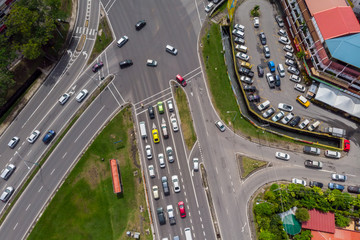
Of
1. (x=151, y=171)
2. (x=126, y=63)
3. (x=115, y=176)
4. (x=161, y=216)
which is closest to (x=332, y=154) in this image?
(x=161, y=216)

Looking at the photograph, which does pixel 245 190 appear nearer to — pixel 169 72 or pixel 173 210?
pixel 173 210

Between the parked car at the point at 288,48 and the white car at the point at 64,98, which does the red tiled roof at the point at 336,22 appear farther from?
the white car at the point at 64,98

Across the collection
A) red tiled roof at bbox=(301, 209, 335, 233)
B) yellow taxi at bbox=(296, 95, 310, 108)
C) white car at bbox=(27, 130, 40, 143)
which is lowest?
red tiled roof at bbox=(301, 209, 335, 233)

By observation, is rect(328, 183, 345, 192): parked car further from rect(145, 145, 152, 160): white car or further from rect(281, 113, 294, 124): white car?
rect(145, 145, 152, 160): white car

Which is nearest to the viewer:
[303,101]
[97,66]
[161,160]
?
[161,160]

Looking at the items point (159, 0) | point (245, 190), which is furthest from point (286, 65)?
point (159, 0)

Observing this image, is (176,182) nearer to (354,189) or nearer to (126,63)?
(126,63)

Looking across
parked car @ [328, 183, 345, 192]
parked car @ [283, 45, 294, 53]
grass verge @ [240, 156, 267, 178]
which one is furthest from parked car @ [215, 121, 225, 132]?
parked car @ [283, 45, 294, 53]
